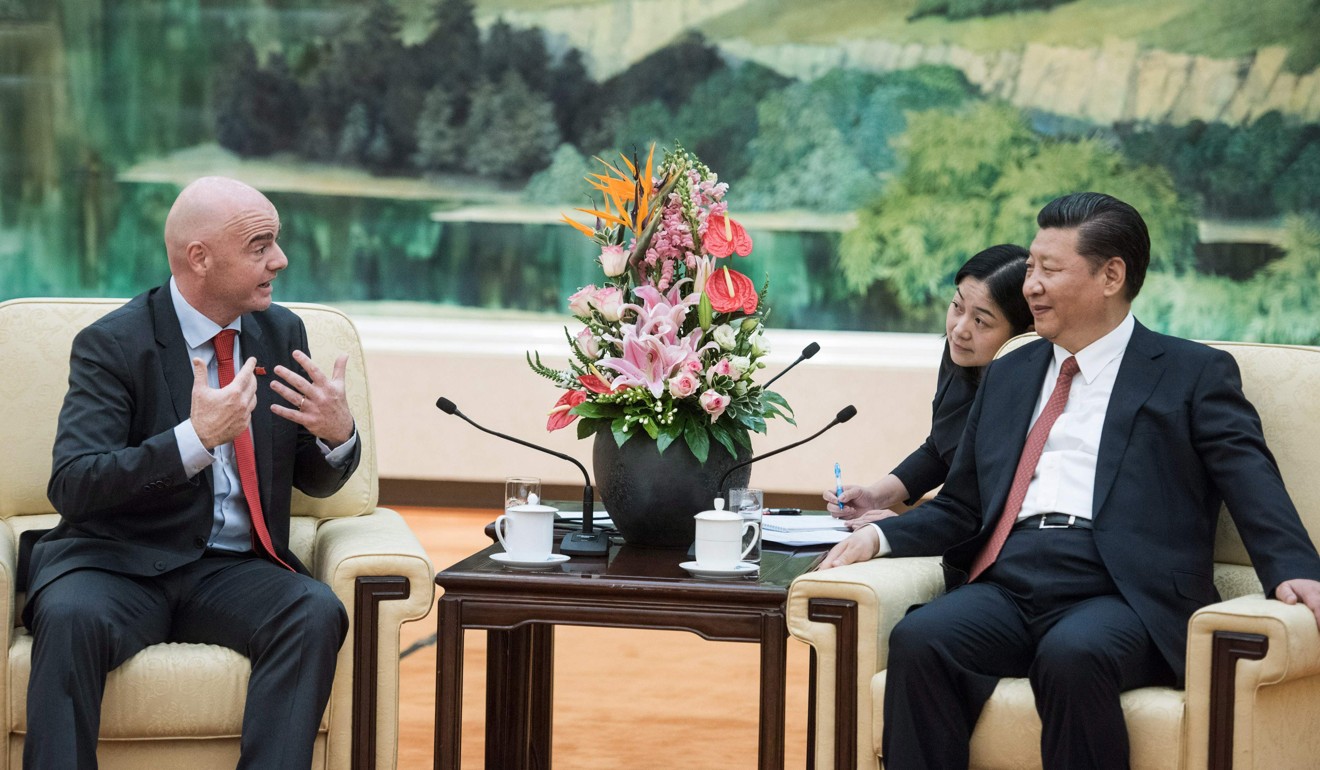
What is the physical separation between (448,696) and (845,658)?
2.21 feet

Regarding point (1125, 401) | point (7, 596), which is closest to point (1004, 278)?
point (1125, 401)

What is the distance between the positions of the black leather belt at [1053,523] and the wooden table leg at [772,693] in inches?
20.6

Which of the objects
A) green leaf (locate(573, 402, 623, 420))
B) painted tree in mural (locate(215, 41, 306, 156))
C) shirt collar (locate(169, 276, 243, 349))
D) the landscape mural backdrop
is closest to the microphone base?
green leaf (locate(573, 402, 623, 420))

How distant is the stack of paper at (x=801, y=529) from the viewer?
9.18ft

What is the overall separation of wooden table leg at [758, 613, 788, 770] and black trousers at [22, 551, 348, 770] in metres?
0.73

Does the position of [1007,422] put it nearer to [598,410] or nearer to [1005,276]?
[1005,276]

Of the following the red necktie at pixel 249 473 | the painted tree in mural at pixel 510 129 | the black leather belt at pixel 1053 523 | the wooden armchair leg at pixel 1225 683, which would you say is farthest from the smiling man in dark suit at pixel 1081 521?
the painted tree in mural at pixel 510 129

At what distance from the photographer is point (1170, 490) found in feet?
8.13

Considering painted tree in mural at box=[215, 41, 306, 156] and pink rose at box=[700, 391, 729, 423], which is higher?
painted tree in mural at box=[215, 41, 306, 156]

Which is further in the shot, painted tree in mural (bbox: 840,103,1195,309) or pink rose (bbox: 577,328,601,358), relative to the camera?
painted tree in mural (bbox: 840,103,1195,309)

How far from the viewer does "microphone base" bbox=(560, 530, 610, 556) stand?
2621 mm

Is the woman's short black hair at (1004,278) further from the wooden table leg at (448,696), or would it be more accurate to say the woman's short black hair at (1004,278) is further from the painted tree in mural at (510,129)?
the painted tree in mural at (510,129)

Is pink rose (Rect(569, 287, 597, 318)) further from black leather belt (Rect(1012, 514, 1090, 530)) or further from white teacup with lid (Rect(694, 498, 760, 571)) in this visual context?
black leather belt (Rect(1012, 514, 1090, 530))

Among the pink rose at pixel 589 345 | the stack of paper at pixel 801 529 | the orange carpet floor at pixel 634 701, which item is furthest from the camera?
the orange carpet floor at pixel 634 701
